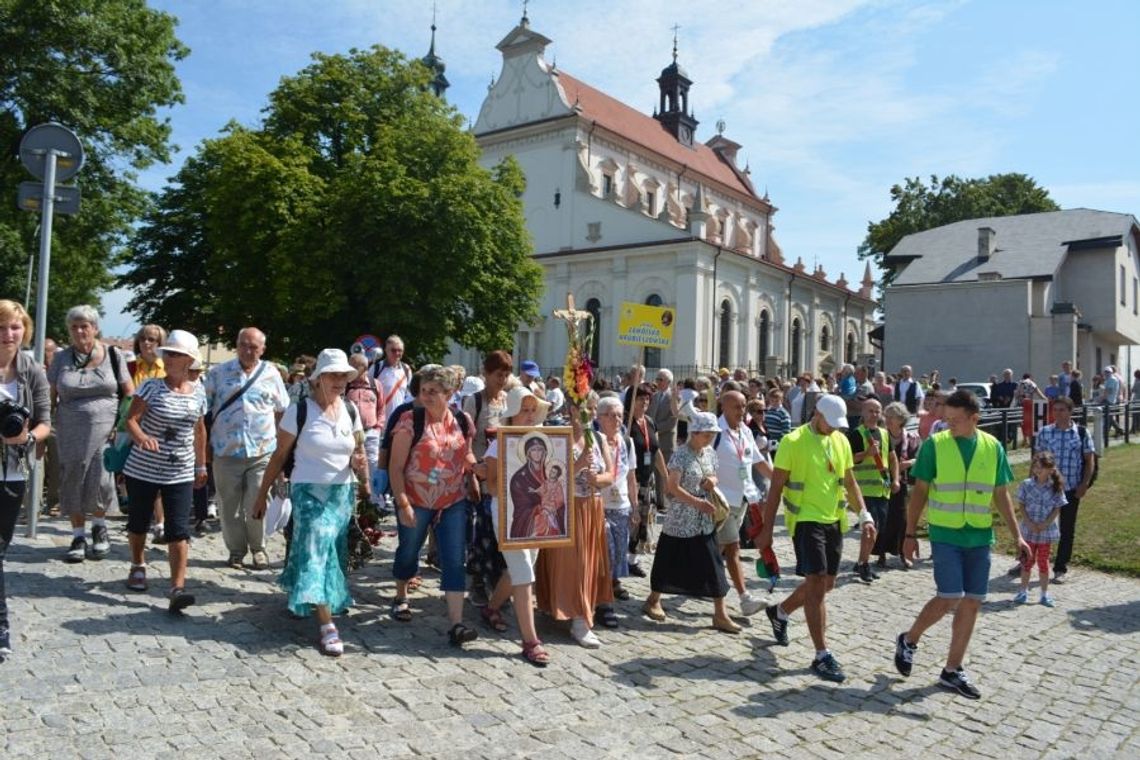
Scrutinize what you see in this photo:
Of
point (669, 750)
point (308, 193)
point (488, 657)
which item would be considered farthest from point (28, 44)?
point (669, 750)

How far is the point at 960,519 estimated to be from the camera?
5.75 metres

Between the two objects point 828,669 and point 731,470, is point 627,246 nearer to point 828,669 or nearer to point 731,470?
point 731,470

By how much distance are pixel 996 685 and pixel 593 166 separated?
4488 cm

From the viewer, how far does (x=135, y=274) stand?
1232 inches

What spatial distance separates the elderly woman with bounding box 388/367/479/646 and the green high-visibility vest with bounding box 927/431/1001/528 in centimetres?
324

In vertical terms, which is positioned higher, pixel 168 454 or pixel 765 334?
pixel 765 334

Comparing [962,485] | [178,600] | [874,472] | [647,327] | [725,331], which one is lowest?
[178,600]

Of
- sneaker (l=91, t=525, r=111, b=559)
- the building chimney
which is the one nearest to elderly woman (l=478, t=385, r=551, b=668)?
sneaker (l=91, t=525, r=111, b=559)

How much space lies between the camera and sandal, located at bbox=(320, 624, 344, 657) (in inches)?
217

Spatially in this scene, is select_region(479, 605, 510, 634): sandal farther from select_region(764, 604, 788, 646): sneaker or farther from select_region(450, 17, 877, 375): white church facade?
select_region(450, 17, 877, 375): white church facade

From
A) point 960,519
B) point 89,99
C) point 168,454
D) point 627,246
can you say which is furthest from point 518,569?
point 627,246

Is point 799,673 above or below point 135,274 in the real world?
below

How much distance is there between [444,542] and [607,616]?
1.59 metres

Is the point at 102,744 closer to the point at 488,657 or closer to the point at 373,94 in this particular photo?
the point at 488,657
